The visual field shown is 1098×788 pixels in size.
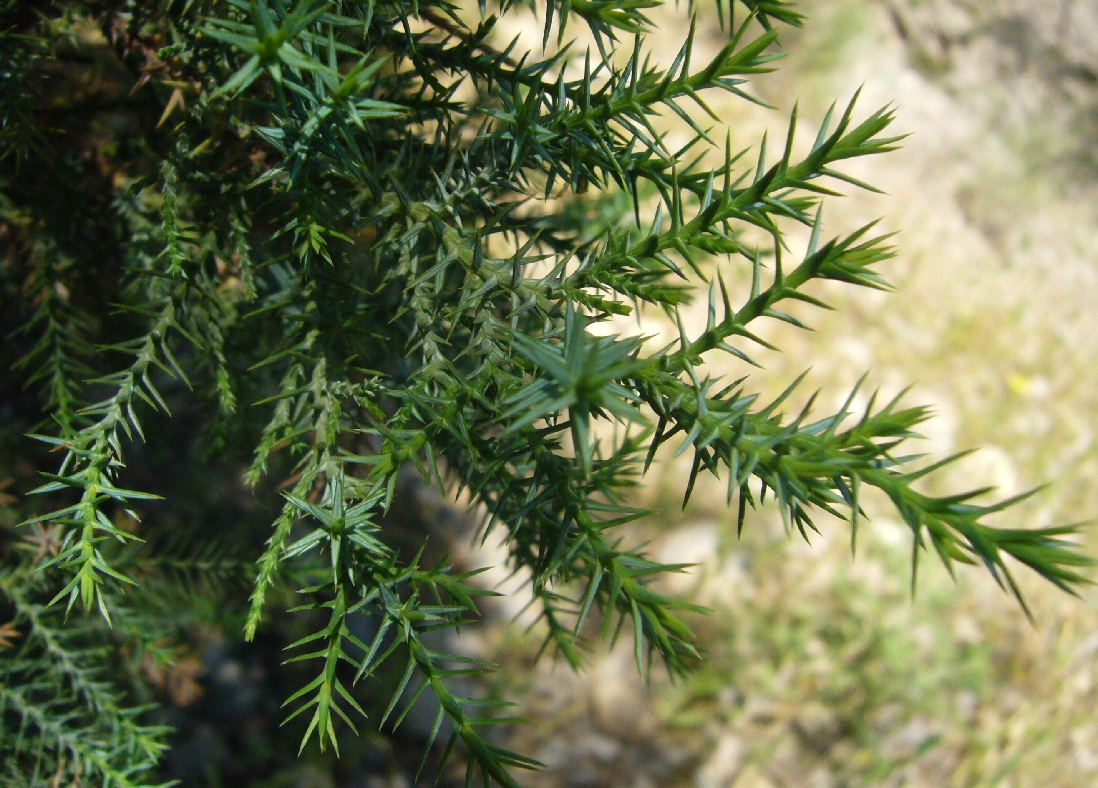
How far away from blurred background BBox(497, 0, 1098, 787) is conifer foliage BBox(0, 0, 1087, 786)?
124 centimetres

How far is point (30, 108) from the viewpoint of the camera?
927mm

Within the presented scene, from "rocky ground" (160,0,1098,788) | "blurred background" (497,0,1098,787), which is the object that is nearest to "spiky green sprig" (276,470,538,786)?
"rocky ground" (160,0,1098,788)

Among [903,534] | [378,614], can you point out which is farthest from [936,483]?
[378,614]

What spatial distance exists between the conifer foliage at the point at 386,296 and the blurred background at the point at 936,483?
1235 mm

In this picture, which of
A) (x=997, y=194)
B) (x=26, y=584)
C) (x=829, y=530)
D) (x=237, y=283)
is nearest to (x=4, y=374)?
(x=26, y=584)

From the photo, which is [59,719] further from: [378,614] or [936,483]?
[936,483]

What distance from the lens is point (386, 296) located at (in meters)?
1.06

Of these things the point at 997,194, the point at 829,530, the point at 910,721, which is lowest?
the point at 910,721

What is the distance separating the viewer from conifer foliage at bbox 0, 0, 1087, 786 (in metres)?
0.67

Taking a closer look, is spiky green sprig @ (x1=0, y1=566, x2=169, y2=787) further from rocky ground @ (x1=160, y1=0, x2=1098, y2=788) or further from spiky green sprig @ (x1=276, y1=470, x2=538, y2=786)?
rocky ground @ (x1=160, y1=0, x2=1098, y2=788)

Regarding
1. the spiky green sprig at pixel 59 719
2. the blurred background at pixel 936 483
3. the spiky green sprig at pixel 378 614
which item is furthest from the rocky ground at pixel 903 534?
the spiky green sprig at pixel 378 614

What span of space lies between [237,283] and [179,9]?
1.15ft

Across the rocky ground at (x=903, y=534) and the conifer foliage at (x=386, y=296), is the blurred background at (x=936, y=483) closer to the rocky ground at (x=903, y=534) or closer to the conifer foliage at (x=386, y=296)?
the rocky ground at (x=903, y=534)

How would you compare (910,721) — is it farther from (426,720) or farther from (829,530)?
(426,720)
